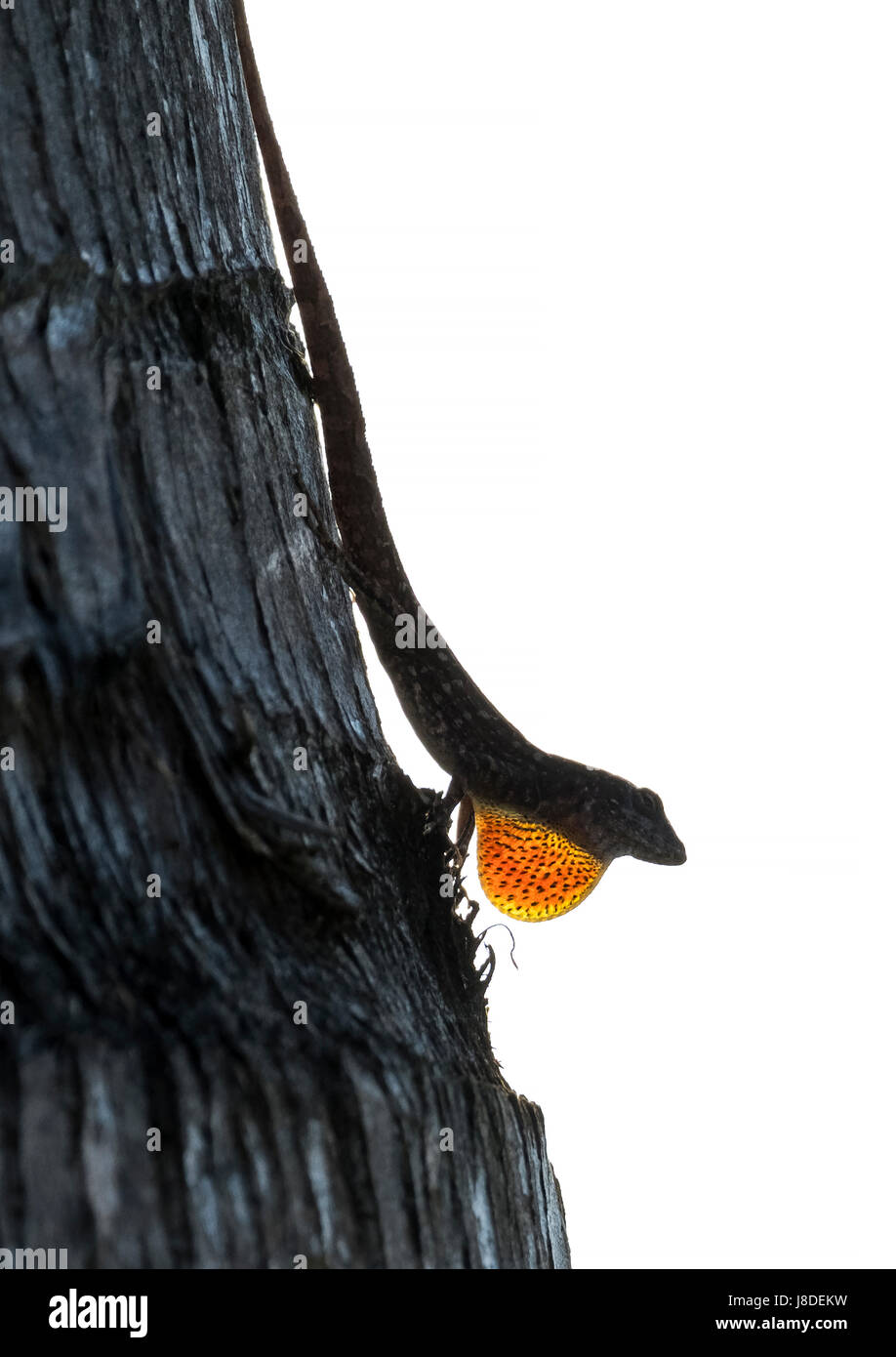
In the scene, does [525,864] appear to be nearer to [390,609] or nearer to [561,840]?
[561,840]

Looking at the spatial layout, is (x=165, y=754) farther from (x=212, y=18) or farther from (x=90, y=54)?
(x=212, y=18)

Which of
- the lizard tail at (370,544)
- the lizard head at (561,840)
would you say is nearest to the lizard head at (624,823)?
the lizard head at (561,840)

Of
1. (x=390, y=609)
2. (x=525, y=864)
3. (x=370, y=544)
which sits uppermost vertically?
(x=370, y=544)

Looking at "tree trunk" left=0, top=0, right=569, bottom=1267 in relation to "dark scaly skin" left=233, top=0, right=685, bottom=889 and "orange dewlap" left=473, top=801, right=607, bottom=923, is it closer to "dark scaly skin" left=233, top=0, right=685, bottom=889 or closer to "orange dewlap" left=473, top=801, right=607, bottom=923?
"dark scaly skin" left=233, top=0, right=685, bottom=889

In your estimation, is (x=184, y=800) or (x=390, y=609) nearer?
(x=184, y=800)

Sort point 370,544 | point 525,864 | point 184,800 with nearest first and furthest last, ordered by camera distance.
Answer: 1. point 184,800
2. point 370,544
3. point 525,864

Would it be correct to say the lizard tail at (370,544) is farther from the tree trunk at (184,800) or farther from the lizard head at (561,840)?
the tree trunk at (184,800)

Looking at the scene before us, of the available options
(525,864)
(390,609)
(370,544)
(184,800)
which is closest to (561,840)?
(525,864)

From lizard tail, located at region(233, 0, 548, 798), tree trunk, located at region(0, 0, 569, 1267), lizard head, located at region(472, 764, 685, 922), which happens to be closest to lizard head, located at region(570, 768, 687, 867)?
lizard head, located at region(472, 764, 685, 922)
